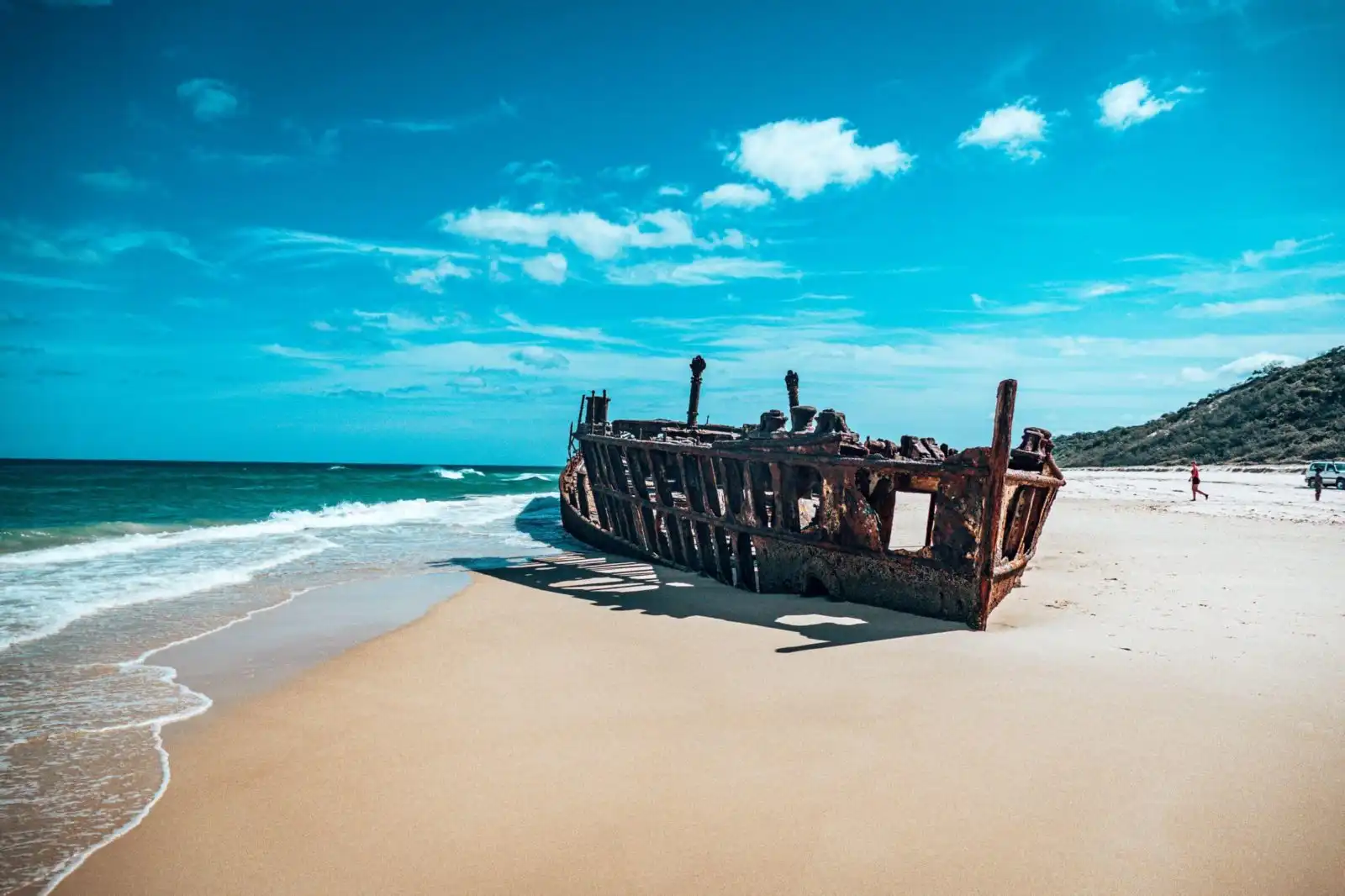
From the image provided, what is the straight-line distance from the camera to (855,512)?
7.93m

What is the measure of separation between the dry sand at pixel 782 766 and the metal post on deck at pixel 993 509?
1.45 ft

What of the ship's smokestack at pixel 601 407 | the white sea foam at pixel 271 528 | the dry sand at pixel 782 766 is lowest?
the dry sand at pixel 782 766

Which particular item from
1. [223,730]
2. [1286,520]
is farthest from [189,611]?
[1286,520]

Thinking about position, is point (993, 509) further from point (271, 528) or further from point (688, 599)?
point (271, 528)

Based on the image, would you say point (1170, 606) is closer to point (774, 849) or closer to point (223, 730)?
point (774, 849)

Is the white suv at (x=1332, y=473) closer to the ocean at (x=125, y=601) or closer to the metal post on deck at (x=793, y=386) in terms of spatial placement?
the metal post on deck at (x=793, y=386)

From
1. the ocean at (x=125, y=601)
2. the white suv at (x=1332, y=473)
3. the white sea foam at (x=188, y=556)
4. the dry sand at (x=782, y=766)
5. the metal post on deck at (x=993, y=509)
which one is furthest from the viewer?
A: the white suv at (x=1332, y=473)

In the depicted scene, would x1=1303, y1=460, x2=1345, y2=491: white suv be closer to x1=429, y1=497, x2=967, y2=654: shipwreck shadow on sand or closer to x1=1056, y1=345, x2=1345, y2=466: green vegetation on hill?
x1=1056, y1=345, x2=1345, y2=466: green vegetation on hill

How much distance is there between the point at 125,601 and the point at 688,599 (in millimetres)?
7206

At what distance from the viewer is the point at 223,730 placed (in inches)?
193

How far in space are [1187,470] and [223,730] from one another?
4471 centimetres

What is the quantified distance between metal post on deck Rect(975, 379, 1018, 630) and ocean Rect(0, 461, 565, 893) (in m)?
6.52

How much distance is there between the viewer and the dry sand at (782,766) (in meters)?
3.13

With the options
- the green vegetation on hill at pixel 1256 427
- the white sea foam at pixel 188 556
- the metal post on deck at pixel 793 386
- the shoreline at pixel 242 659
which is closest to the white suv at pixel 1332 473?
the green vegetation on hill at pixel 1256 427
